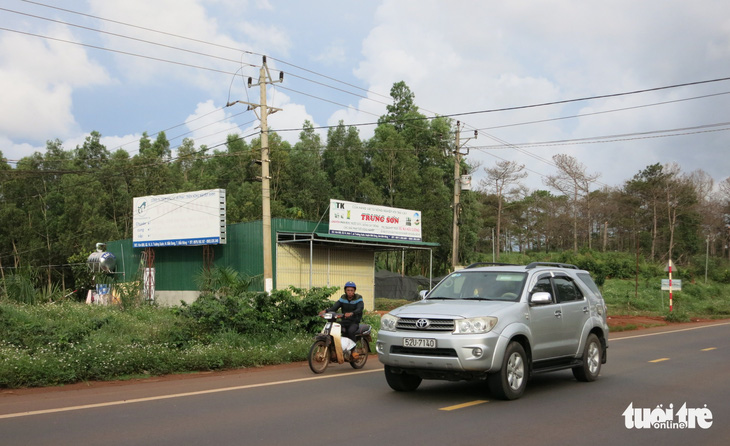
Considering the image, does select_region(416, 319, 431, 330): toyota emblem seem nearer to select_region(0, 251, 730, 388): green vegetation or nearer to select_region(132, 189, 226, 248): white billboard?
select_region(0, 251, 730, 388): green vegetation

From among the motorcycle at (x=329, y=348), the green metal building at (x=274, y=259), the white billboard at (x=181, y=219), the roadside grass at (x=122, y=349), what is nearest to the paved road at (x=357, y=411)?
the motorcycle at (x=329, y=348)

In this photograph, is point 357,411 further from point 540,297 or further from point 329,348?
point 329,348

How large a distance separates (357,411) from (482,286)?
2.86 metres

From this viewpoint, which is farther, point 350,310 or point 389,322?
point 350,310

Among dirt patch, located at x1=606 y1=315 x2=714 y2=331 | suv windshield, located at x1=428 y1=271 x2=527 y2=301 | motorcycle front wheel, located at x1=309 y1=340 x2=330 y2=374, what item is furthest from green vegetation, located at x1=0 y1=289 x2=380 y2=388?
dirt patch, located at x1=606 y1=315 x2=714 y2=331

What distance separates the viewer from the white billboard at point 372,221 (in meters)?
27.4

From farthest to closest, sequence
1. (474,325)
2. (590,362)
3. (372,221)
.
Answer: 1. (372,221)
2. (590,362)
3. (474,325)

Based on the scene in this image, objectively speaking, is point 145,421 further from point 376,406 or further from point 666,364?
point 666,364

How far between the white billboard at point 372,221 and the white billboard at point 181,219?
5.15 m

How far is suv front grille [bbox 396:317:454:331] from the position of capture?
814 centimetres

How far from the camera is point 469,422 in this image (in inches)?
279

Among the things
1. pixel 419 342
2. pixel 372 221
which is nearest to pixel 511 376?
pixel 419 342

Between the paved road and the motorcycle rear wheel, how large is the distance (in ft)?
1.95

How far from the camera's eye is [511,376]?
332 inches
